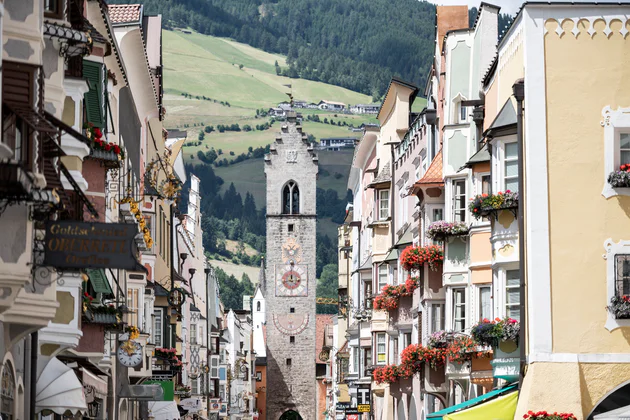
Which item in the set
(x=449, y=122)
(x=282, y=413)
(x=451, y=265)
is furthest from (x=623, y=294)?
(x=282, y=413)

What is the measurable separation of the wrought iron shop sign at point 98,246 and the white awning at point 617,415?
1271cm

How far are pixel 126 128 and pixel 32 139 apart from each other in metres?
25.8

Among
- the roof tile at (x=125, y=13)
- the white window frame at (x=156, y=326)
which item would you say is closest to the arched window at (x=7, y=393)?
the roof tile at (x=125, y=13)

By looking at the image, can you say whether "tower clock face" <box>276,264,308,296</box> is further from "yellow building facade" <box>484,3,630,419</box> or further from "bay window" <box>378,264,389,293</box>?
"yellow building facade" <box>484,3,630,419</box>

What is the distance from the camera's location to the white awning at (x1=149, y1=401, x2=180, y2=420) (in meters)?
53.3

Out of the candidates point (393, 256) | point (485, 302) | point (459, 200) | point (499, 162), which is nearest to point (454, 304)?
point (459, 200)

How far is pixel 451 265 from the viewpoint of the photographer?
125ft

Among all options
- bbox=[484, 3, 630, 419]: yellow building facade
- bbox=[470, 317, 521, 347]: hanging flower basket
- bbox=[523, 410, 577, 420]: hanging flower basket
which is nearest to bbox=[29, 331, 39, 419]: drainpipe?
bbox=[523, 410, 577, 420]: hanging flower basket

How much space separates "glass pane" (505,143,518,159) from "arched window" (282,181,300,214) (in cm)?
10134

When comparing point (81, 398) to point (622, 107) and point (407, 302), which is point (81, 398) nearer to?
point (622, 107)

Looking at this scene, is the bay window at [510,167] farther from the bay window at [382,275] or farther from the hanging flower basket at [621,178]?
the bay window at [382,275]

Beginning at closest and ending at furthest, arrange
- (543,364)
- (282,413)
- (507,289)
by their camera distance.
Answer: (543,364), (507,289), (282,413)

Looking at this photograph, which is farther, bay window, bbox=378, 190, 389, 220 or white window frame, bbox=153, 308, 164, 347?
bay window, bbox=378, 190, 389, 220

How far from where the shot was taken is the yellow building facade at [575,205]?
90.8 feet
